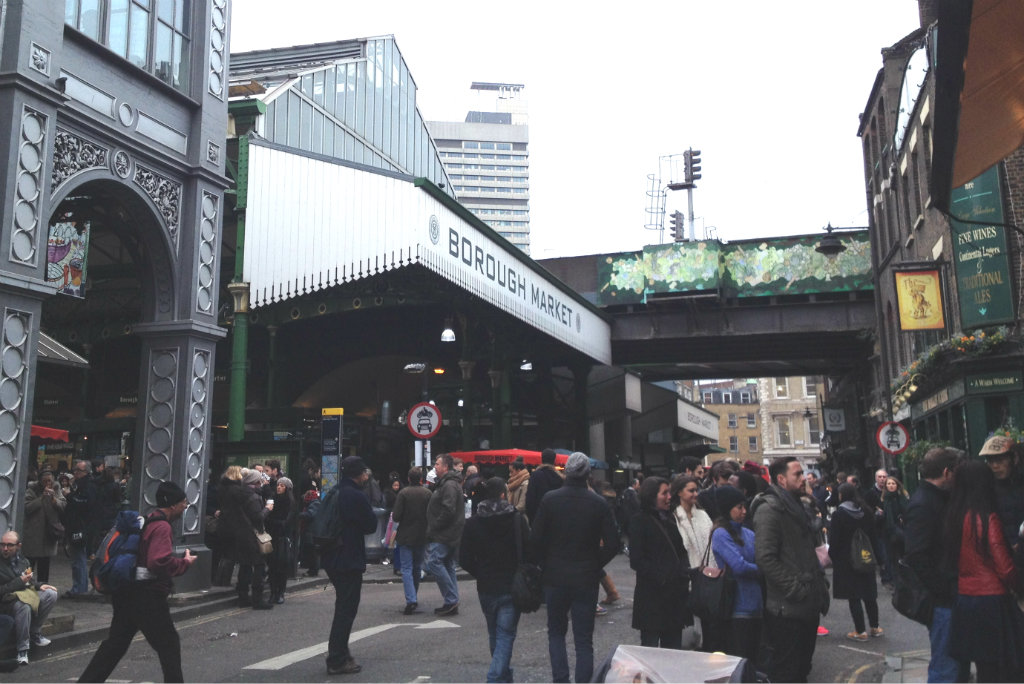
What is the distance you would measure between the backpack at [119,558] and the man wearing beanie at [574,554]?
281 centimetres

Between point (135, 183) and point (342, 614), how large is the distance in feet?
23.9

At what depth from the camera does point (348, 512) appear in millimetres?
8031

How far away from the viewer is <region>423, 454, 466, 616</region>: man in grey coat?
11133mm

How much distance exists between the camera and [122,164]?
1200 centimetres

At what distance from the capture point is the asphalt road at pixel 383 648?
25.9 feet

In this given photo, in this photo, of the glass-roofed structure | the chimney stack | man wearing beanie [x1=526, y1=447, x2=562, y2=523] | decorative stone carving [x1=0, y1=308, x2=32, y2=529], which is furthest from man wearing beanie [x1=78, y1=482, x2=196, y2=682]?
the chimney stack

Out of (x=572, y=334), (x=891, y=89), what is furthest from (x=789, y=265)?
(x=572, y=334)

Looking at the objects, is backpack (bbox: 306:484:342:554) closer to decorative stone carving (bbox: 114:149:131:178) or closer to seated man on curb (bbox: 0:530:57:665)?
seated man on curb (bbox: 0:530:57:665)

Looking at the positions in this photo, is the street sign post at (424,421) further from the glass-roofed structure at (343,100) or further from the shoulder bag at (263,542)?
the glass-roofed structure at (343,100)

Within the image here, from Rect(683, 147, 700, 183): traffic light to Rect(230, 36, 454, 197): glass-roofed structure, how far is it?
21768mm

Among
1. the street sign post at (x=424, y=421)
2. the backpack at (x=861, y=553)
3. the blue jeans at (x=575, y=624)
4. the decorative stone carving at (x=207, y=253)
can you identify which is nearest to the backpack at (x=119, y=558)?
the blue jeans at (x=575, y=624)

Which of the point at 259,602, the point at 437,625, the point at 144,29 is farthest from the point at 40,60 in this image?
the point at 437,625

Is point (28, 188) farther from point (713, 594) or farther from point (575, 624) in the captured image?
point (713, 594)

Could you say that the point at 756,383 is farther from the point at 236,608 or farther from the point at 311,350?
the point at 236,608
